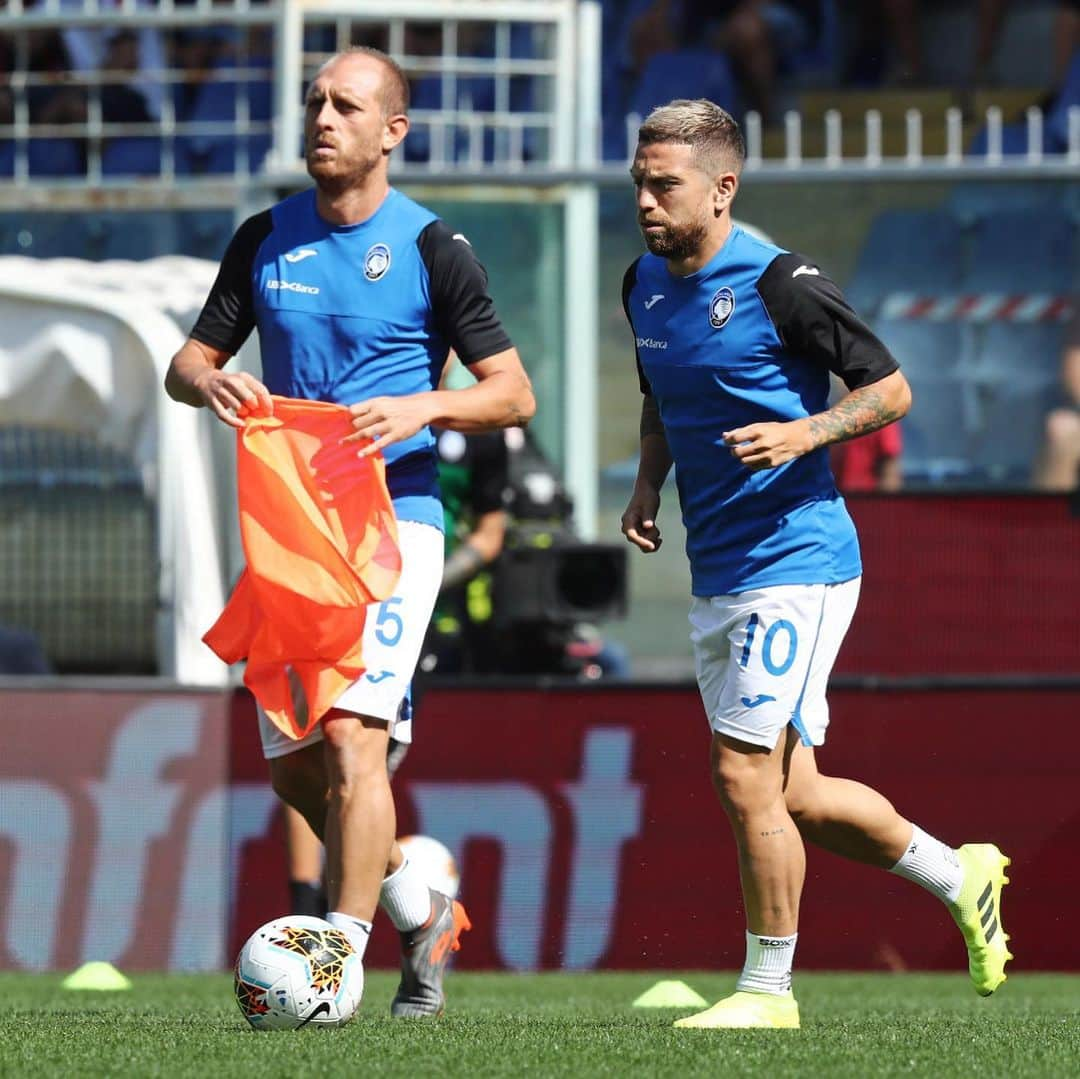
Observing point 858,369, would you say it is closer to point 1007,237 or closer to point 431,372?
point 431,372

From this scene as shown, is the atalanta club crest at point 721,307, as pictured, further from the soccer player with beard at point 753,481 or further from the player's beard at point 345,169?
the player's beard at point 345,169

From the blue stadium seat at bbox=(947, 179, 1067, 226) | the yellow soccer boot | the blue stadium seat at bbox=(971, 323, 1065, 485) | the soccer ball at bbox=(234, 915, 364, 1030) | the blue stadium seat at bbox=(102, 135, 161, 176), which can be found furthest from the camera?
the blue stadium seat at bbox=(102, 135, 161, 176)

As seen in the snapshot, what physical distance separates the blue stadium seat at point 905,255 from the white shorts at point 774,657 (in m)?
5.53

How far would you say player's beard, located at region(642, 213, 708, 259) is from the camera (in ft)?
17.5

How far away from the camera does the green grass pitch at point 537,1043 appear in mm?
4305

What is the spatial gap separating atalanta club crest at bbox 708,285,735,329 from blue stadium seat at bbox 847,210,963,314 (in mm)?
5534

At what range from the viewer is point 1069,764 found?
27.7ft

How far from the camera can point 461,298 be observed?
5582mm

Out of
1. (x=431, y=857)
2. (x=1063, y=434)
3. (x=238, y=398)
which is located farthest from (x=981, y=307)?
(x=238, y=398)

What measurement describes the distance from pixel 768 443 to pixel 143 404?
Answer: 5127 millimetres

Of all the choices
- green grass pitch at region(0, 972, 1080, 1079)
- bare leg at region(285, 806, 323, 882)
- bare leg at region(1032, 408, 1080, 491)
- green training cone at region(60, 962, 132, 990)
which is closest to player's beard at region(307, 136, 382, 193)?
green grass pitch at region(0, 972, 1080, 1079)

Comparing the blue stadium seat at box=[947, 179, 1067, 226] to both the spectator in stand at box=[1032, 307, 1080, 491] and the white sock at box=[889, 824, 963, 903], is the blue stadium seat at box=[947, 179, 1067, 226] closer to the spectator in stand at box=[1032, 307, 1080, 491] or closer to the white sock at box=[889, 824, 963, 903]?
the spectator in stand at box=[1032, 307, 1080, 491]

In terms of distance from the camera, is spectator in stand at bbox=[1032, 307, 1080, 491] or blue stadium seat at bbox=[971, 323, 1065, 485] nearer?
spectator in stand at bbox=[1032, 307, 1080, 491]

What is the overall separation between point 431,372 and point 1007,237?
5.65 meters
